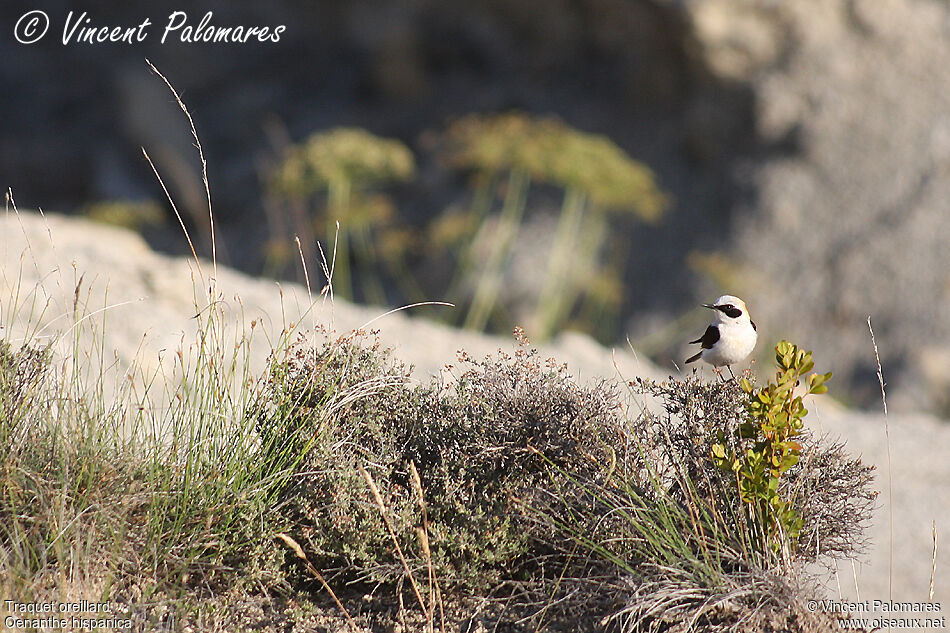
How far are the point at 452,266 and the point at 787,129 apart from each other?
13.4 ft

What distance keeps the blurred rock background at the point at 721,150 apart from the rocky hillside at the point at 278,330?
1820mm

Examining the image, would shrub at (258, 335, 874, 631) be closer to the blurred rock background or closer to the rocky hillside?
the rocky hillside

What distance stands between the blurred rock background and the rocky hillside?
182cm

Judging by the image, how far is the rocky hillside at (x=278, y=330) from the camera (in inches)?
179

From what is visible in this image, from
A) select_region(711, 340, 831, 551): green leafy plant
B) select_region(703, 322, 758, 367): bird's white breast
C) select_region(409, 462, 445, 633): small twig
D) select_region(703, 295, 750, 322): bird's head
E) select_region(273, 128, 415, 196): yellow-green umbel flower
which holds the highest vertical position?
select_region(273, 128, 415, 196): yellow-green umbel flower

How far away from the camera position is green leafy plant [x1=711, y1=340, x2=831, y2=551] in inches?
105

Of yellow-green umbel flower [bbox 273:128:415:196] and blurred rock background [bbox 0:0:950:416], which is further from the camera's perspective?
blurred rock background [bbox 0:0:950:416]

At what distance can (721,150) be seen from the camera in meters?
10.6

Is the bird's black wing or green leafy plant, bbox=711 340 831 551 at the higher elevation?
the bird's black wing

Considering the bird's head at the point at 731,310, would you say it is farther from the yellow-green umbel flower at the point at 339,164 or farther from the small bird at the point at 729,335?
the yellow-green umbel flower at the point at 339,164

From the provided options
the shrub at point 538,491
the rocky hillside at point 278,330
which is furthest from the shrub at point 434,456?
the rocky hillside at point 278,330

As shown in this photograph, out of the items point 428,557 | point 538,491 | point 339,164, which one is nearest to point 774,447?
point 538,491

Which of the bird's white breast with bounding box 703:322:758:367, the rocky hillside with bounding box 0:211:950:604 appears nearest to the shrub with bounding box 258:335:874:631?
the bird's white breast with bounding box 703:322:758:367

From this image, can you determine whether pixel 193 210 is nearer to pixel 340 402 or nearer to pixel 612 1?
pixel 612 1
